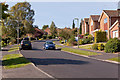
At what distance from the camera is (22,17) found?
220 feet

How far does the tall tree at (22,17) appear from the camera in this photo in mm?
64438

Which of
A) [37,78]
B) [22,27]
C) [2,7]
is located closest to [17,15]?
[22,27]

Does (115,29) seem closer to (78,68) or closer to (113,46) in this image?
(113,46)

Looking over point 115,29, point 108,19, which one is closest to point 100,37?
point 115,29

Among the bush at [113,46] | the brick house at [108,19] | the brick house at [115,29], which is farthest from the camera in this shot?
the brick house at [108,19]

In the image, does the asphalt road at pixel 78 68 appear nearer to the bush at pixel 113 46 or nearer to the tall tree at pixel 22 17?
the bush at pixel 113 46

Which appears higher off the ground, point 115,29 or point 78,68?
point 115,29

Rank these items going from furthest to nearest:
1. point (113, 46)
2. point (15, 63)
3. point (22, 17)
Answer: point (22, 17) → point (113, 46) → point (15, 63)

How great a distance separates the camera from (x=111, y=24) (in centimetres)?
3728

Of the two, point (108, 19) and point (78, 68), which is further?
point (108, 19)

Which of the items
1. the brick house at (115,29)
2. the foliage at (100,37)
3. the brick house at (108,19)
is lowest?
the foliage at (100,37)

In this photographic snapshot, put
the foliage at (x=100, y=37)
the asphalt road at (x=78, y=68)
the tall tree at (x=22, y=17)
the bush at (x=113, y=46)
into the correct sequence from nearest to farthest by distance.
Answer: the asphalt road at (x=78, y=68) < the bush at (x=113, y=46) < the foliage at (x=100, y=37) < the tall tree at (x=22, y=17)

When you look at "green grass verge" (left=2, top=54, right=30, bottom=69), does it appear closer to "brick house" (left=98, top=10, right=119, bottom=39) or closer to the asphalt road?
the asphalt road

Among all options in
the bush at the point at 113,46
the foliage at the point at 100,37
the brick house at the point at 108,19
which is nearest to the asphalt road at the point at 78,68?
the bush at the point at 113,46
